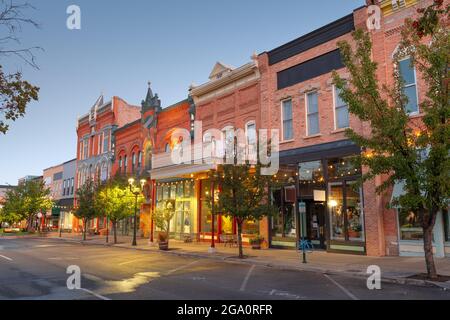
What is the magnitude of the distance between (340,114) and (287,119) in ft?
11.6

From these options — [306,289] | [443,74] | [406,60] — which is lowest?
[306,289]

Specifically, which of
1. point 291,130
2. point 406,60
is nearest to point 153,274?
point 291,130

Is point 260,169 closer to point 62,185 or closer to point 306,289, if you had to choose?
point 306,289

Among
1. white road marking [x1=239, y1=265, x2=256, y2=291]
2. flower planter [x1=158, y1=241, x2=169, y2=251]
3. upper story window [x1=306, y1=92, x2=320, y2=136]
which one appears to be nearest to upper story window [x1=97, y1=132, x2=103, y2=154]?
flower planter [x1=158, y1=241, x2=169, y2=251]

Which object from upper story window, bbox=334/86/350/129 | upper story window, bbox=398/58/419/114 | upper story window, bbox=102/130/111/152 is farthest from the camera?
upper story window, bbox=102/130/111/152

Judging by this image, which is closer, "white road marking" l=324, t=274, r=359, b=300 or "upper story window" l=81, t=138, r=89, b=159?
"white road marking" l=324, t=274, r=359, b=300

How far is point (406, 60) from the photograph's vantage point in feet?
57.7

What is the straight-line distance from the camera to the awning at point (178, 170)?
2467 centimetres

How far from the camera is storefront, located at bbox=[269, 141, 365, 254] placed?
1867 cm

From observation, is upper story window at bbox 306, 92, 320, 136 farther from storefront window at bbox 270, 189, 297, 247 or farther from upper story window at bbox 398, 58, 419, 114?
upper story window at bbox 398, 58, 419, 114

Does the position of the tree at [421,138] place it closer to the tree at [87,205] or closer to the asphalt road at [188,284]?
the asphalt road at [188,284]

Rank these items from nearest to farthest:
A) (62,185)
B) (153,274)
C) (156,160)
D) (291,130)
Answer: (153,274)
(291,130)
(156,160)
(62,185)

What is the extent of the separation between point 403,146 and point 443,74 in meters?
2.39

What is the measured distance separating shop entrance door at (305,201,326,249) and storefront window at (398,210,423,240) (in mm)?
4352
